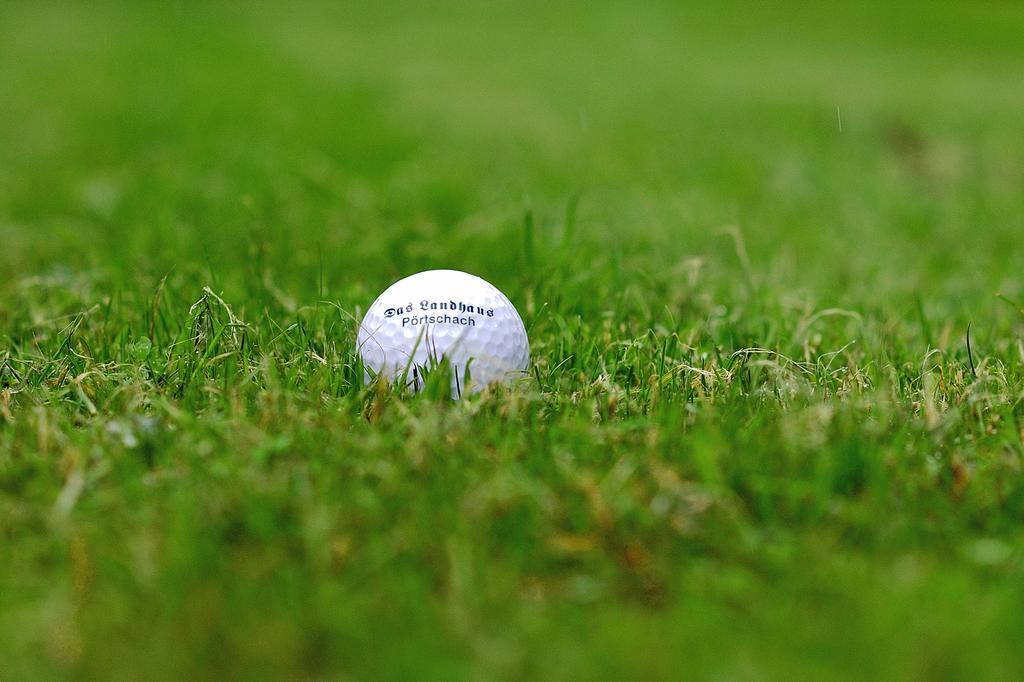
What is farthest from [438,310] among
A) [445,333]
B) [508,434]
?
[508,434]

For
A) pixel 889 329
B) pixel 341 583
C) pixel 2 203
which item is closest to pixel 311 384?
pixel 341 583

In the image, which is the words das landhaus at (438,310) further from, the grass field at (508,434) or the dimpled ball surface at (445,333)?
the grass field at (508,434)

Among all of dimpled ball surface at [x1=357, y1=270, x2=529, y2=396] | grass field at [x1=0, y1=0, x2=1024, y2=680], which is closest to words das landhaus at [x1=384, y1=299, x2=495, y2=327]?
dimpled ball surface at [x1=357, y1=270, x2=529, y2=396]

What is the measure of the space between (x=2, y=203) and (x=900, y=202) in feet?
17.0

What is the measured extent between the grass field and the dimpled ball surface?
3.5 inches

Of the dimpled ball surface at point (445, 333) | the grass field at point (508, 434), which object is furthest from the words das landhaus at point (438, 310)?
the grass field at point (508, 434)

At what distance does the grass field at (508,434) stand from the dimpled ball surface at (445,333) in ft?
0.29

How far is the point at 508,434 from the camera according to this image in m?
2.10

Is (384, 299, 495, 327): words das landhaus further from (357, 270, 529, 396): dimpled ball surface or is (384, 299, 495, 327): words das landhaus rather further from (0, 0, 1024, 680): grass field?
(0, 0, 1024, 680): grass field

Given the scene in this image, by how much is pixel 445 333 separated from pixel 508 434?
0.55m

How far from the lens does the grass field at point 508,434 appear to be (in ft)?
5.14

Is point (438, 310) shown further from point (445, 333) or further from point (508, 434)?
point (508, 434)

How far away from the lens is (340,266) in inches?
143

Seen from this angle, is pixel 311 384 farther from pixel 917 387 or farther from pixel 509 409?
pixel 917 387
